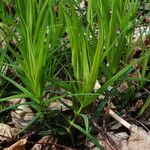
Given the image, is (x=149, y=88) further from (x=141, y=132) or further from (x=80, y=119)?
(x=80, y=119)

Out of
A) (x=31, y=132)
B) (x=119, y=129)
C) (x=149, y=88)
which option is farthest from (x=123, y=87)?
(x=31, y=132)

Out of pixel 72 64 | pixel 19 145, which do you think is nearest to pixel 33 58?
pixel 72 64

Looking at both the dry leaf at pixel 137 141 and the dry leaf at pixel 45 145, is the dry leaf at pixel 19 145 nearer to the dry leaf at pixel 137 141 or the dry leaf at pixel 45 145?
the dry leaf at pixel 45 145

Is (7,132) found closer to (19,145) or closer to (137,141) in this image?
(19,145)

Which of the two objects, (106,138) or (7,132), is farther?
(7,132)

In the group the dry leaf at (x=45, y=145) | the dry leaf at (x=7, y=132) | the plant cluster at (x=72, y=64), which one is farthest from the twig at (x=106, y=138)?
the dry leaf at (x=7, y=132)

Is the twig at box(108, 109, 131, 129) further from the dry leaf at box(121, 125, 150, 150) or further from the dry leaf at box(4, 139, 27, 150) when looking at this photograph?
the dry leaf at box(4, 139, 27, 150)

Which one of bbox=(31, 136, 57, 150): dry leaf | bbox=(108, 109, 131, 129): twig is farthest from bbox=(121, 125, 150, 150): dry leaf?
bbox=(31, 136, 57, 150): dry leaf

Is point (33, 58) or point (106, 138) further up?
point (33, 58)

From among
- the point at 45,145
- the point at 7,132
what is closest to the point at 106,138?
the point at 45,145

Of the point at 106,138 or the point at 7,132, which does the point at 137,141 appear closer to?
the point at 106,138

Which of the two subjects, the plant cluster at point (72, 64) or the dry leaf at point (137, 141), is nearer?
the plant cluster at point (72, 64)
